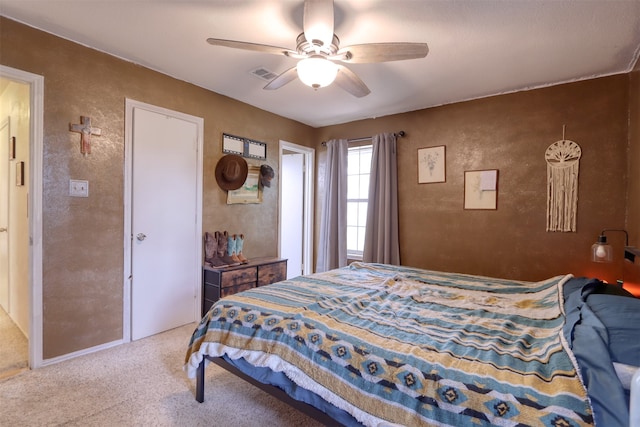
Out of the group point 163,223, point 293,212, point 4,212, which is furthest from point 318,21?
point 4,212

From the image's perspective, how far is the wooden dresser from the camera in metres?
3.26

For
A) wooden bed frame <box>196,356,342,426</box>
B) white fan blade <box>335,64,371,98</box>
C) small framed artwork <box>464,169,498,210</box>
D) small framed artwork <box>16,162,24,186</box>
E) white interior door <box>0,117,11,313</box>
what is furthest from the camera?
small framed artwork <box>464,169,498,210</box>

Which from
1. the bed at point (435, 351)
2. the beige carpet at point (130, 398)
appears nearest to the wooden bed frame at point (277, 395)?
the bed at point (435, 351)

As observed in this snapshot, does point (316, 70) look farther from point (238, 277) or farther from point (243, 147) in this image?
point (238, 277)

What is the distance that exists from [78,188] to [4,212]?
66.4 inches

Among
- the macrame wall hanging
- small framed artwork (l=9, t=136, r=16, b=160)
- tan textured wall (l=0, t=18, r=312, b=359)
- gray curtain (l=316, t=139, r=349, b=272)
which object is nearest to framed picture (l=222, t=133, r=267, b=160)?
tan textured wall (l=0, t=18, r=312, b=359)

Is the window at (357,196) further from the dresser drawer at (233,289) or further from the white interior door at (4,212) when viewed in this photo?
the white interior door at (4,212)

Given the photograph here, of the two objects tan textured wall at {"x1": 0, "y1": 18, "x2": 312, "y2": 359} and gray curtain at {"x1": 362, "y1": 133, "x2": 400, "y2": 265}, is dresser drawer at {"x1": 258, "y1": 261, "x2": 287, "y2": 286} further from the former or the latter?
tan textured wall at {"x1": 0, "y1": 18, "x2": 312, "y2": 359}

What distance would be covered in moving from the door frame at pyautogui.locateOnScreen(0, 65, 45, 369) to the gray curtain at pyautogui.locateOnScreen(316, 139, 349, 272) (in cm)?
307

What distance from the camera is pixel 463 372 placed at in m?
1.15

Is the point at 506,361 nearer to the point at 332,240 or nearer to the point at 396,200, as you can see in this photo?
the point at 396,200

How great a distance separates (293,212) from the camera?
4.92m

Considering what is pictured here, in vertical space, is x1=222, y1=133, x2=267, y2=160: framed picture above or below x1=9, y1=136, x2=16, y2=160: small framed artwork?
above

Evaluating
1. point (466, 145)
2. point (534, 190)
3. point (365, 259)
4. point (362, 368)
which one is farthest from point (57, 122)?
point (534, 190)
